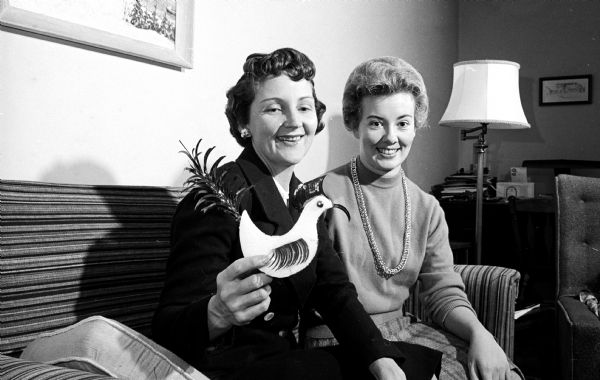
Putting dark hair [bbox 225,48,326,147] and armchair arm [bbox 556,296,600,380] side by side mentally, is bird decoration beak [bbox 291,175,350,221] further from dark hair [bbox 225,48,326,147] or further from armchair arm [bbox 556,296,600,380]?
armchair arm [bbox 556,296,600,380]

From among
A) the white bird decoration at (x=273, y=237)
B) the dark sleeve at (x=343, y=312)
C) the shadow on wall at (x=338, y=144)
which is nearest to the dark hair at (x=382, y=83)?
the dark sleeve at (x=343, y=312)

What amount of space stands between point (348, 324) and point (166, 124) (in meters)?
0.93

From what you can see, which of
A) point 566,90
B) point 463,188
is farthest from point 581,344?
point 566,90

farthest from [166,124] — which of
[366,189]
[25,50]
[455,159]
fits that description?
[455,159]

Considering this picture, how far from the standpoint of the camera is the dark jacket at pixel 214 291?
3.01 feet

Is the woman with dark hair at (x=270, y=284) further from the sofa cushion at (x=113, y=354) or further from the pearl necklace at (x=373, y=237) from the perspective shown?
the pearl necklace at (x=373, y=237)

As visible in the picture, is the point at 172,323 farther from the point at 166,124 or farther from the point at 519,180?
the point at 519,180

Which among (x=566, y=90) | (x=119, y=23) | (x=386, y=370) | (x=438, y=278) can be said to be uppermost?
(x=566, y=90)

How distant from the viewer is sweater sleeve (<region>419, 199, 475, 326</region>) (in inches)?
56.1

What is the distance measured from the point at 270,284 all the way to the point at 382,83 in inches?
29.0

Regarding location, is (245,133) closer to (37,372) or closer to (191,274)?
(191,274)

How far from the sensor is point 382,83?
1.43 metres

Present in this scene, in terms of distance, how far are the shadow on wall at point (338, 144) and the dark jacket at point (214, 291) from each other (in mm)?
1490

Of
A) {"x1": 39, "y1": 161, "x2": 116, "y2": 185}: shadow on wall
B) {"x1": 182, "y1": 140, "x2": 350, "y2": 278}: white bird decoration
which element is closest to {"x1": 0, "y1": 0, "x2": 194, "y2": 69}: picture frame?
{"x1": 39, "y1": 161, "x2": 116, "y2": 185}: shadow on wall
